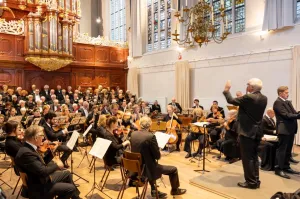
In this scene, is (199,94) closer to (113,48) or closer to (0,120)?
(113,48)

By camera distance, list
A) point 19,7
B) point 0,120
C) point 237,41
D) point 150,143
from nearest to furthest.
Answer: point 150,143, point 0,120, point 237,41, point 19,7

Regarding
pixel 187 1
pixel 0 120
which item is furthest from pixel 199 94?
pixel 0 120

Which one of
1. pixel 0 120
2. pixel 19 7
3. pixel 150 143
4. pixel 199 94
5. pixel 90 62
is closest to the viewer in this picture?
pixel 150 143

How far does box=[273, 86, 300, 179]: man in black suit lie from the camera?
471 centimetres

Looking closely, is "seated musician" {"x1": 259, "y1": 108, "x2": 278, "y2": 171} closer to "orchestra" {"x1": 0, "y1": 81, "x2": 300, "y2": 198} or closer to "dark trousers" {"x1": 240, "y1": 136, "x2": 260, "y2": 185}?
"orchestra" {"x1": 0, "y1": 81, "x2": 300, "y2": 198}

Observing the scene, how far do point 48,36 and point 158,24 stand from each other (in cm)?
556

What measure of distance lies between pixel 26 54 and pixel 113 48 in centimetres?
491

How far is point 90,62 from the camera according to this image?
14.2 m

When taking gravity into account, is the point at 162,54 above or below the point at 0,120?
above

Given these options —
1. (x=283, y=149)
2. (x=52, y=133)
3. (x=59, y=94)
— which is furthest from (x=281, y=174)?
(x=59, y=94)

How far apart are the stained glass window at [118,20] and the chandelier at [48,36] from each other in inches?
165

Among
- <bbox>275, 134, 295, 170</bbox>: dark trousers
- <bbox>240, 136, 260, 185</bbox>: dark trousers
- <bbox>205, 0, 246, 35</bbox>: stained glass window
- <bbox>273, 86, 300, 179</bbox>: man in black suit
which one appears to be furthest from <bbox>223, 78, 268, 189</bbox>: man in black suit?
<bbox>205, 0, 246, 35</bbox>: stained glass window

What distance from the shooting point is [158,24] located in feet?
45.3

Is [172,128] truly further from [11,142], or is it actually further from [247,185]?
[11,142]
